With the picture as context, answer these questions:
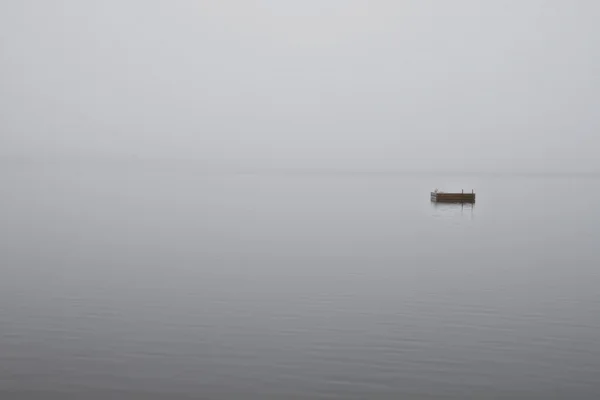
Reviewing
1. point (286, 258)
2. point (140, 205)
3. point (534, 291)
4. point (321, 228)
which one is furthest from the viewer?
point (140, 205)

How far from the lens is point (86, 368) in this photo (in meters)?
19.8

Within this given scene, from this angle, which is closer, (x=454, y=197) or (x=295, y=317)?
(x=295, y=317)

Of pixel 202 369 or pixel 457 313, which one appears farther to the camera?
pixel 457 313

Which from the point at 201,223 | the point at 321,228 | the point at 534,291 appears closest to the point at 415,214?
the point at 321,228

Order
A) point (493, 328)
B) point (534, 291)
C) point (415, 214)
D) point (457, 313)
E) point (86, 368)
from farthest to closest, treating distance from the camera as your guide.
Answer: point (415, 214), point (534, 291), point (457, 313), point (493, 328), point (86, 368)

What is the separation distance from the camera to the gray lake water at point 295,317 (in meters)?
19.0

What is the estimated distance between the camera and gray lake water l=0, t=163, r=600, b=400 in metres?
19.0

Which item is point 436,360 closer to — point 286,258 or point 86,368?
point 86,368

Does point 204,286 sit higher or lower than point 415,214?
lower

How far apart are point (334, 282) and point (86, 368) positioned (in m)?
19.7

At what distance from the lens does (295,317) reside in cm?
2759

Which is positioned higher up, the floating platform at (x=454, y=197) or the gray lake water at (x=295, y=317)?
the floating platform at (x=454, y=197)

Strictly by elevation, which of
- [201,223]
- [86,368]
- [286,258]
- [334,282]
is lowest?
[86,368]

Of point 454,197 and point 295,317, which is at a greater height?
point 454,197
